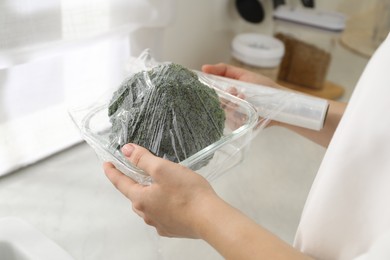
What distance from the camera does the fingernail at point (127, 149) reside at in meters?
0.46

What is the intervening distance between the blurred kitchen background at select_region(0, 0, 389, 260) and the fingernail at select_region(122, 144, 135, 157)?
0.20m

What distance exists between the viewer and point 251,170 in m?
0.81

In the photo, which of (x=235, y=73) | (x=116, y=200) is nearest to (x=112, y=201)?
(x=116, y=200)

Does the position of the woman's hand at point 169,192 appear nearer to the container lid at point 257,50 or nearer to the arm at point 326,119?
the arm at point 326,119

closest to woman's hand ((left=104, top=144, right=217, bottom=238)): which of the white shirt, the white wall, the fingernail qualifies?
the fingernail

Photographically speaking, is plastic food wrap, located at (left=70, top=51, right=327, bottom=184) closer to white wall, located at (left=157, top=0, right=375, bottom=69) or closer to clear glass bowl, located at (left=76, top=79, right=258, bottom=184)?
clear glass bowl, located at (left=76, top=79, right=258, bottom=184)

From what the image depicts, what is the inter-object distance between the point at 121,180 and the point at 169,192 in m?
Result: 0.06

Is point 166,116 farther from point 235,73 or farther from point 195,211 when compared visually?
point 235,73

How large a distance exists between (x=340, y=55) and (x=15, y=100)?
0.99m

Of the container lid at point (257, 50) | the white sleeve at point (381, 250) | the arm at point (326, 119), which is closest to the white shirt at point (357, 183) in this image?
the white sleeve at point (381, 250)

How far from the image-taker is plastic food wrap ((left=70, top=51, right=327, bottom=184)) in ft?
1.57

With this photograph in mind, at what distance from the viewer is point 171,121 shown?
1.57ft

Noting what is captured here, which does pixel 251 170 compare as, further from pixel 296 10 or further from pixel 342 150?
pixel 296 10

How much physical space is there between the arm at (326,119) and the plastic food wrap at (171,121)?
16 centimetres
